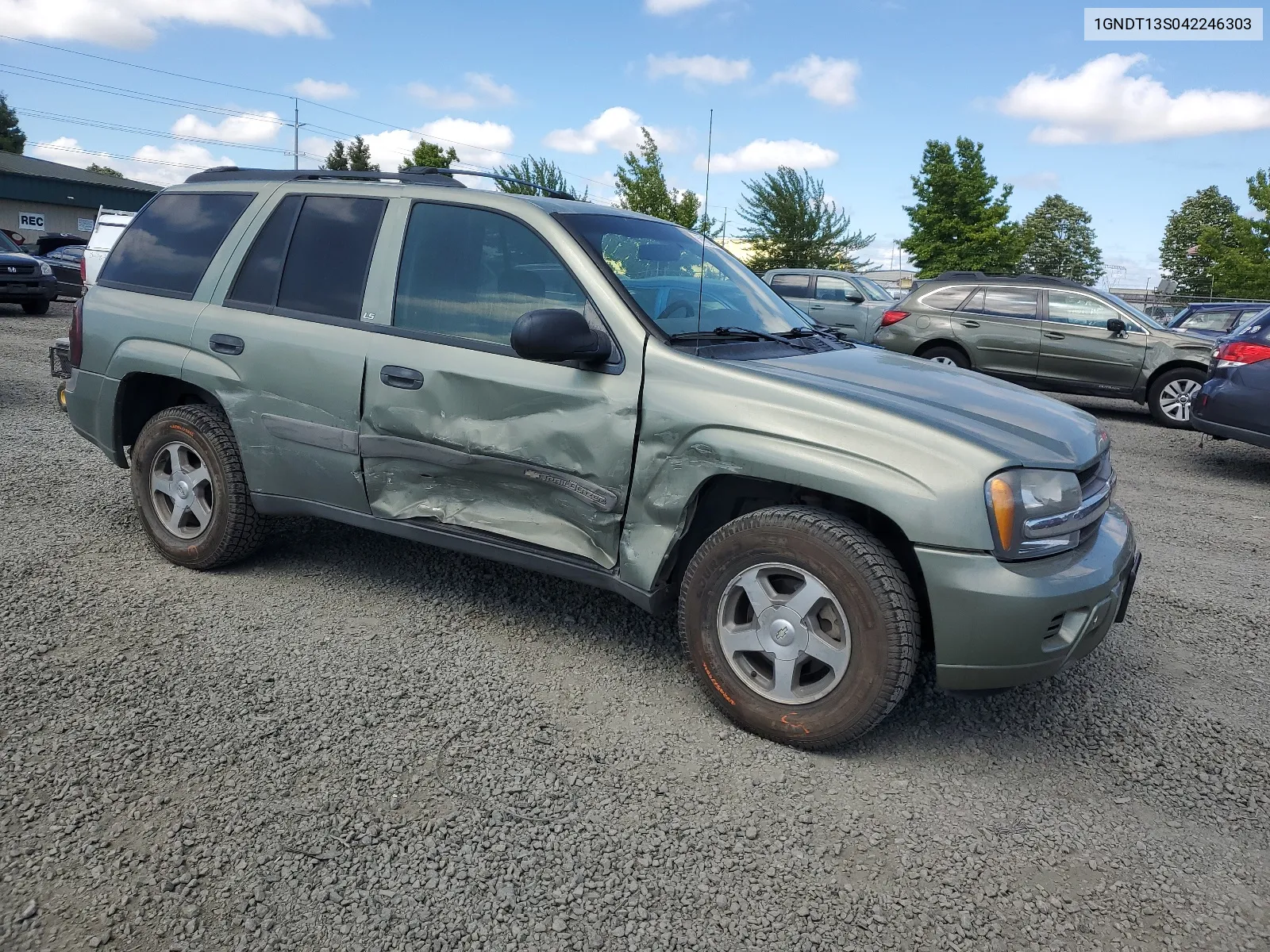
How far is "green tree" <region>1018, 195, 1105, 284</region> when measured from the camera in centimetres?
9281

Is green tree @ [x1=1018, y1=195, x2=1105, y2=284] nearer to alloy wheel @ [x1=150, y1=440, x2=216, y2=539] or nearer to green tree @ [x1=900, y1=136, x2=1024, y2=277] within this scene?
green tree @ [x1=900, y1=136, x2=1024, y2=277]

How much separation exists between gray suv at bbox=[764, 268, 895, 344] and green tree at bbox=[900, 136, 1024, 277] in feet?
88.8

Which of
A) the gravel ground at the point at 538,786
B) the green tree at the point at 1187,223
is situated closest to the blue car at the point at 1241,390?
the gravel ground at the point at 538,786

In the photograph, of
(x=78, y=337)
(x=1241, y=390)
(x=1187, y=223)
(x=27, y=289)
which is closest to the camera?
(x=78, y=337)

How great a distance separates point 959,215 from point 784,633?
43.6 m

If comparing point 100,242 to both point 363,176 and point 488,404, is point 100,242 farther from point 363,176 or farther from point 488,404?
point 488,404

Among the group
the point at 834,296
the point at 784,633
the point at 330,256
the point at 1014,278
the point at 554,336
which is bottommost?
the point at 784,633

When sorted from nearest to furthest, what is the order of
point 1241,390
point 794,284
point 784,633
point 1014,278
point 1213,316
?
1. point 784,633
2. point 1241,390
3. point 1014,278
4. point 1213,316
5. point 794,284

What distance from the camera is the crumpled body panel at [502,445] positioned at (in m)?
3.49

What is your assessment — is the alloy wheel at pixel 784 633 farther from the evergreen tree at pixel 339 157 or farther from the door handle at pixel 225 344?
the evergreen tree at pixel 339 157

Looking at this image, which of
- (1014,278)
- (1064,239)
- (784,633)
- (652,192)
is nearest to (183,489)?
(784,633)

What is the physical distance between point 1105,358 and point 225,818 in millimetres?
11760

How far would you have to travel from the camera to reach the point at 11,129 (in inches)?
3255

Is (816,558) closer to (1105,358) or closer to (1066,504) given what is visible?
(1066,504)
